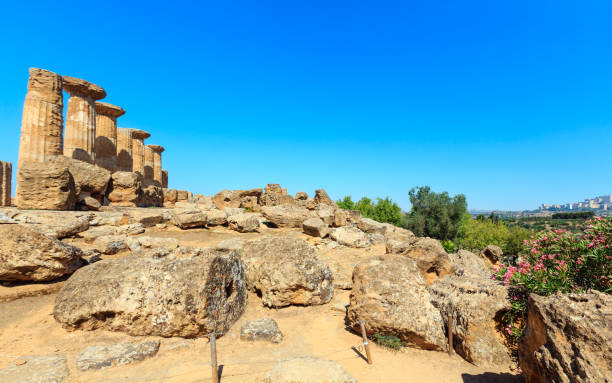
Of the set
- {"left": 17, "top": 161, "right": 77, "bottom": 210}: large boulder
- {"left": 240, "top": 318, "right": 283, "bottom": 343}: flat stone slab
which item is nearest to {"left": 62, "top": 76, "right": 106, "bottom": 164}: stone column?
{"left": 17, "top": 161, "right": 77, "bottom": 210}: large boulder

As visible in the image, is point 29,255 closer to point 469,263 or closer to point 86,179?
point 86,179

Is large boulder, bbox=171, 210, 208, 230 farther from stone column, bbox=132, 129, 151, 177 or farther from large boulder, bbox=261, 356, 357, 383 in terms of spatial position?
stone column, bbox=132, 129, 151, 177

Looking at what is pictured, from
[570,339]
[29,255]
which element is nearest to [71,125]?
[29,255]

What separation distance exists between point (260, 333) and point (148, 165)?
27451 millimetres

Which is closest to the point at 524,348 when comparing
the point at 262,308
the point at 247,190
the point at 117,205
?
the point at 262,308

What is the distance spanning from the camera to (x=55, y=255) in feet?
20.0

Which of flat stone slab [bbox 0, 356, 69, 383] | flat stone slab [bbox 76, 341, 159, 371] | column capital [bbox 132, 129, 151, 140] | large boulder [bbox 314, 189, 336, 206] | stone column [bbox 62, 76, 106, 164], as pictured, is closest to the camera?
flat stone slab [bbox 0, 356, 69, 383]

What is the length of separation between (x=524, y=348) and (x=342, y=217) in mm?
12671

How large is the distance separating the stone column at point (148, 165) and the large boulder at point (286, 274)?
2386 centimetres

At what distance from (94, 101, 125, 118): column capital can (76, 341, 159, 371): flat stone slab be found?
19226 mm

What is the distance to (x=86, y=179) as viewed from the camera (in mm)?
11859

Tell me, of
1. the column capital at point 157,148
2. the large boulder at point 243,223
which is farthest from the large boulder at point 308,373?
the column capital at point 157,148

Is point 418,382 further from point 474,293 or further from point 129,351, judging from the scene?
point 129,351

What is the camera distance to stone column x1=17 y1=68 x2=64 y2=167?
1261cm
